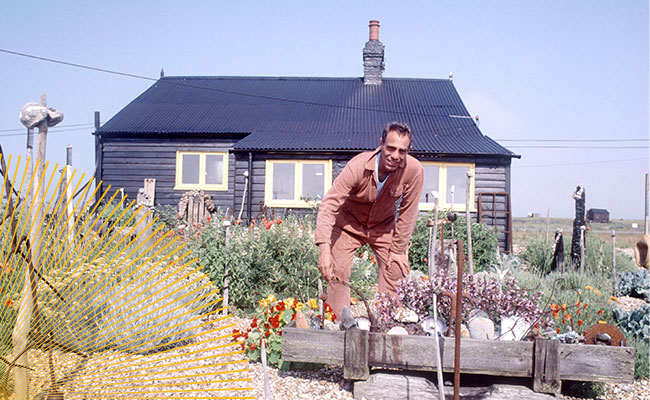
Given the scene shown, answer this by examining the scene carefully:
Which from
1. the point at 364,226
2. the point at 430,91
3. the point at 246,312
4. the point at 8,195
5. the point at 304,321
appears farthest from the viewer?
the point at 430,91

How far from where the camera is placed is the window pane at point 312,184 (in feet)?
44.2

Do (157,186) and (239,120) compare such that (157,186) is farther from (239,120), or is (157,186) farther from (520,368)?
(520,368)

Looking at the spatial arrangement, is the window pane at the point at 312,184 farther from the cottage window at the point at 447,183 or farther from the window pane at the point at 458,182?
the window pane at the point at 458,182

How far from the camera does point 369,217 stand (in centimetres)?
387

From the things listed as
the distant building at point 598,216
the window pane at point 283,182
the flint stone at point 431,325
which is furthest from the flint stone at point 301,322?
the distant building at point 598,216

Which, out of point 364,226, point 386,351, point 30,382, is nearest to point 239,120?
point 364,226

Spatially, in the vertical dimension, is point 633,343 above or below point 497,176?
below

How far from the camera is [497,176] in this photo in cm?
1279

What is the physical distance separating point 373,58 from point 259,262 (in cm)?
1310

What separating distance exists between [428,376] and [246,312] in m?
2.57

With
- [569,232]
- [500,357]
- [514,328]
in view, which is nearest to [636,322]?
[514,328]

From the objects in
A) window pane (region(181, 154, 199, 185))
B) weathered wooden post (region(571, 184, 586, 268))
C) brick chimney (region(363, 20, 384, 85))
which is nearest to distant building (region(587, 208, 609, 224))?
brick chimney (region(363, 20, 384, 85))

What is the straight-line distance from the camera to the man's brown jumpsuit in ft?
11.7

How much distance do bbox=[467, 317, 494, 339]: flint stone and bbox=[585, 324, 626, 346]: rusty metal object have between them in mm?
605
